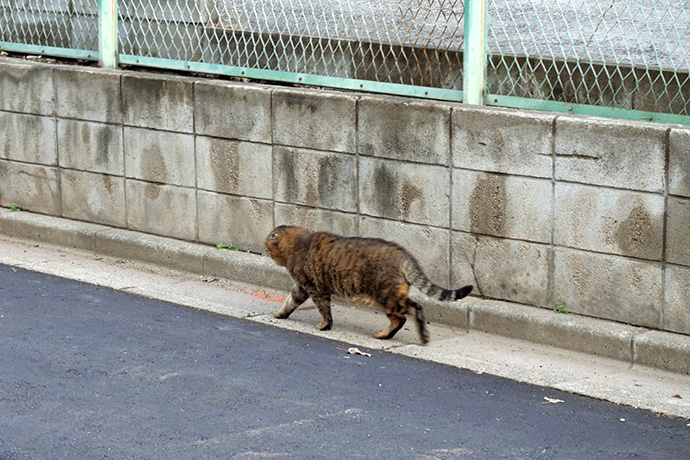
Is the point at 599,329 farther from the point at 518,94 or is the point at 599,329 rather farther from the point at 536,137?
the point at 518,94

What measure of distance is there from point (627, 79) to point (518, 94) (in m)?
0.81

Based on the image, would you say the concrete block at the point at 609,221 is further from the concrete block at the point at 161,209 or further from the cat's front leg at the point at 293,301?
the concrete block at the point at 161,209

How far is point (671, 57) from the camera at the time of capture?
6781 millimetres

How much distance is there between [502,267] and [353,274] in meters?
1.03

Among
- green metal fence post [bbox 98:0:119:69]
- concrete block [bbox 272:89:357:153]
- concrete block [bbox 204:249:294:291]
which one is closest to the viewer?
concrete block [bbox 272:89:357:153]

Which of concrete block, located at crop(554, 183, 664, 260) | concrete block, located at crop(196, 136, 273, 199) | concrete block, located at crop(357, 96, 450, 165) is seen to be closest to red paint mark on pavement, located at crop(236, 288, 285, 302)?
concrete block, located at crop(196, 136, 273, 199)

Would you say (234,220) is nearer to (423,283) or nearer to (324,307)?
(324,307)

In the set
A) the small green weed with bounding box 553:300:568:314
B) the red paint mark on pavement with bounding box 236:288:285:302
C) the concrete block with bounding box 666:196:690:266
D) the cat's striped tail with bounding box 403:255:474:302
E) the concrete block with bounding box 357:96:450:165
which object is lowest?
the red paint mark on pavement with bounding box 236:288:285:302

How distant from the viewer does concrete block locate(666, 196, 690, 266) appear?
611 centimetres

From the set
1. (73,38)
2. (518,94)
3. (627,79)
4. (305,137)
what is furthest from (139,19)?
(627,79)

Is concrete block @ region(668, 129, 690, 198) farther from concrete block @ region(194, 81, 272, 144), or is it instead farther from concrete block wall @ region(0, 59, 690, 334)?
concrete block @ region(194, 81, 272, 144)

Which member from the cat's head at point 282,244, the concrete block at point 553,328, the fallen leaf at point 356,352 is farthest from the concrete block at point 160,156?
the concrete block at point 553,328

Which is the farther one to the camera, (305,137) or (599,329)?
(305,137)

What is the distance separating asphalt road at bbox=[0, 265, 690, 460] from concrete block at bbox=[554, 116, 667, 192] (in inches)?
55.6
